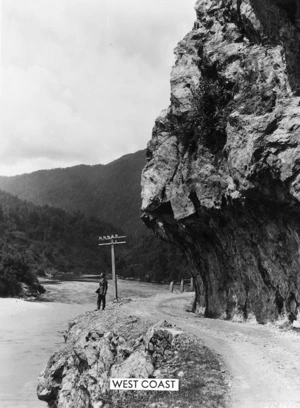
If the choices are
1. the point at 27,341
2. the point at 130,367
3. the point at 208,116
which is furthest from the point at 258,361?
the point at 27,341

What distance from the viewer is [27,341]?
121ft

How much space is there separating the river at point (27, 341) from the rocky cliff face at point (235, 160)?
13.0 m

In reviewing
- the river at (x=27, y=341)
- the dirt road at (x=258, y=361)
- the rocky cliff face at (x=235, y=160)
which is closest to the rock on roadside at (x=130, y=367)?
the dirt road at (x=258, y=361)

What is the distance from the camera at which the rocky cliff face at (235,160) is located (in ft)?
62.4

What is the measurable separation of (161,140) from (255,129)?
12762 millimetres

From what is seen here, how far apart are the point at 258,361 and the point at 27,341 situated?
28487 mm

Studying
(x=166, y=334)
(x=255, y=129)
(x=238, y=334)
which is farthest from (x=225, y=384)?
(x=255, y=129)

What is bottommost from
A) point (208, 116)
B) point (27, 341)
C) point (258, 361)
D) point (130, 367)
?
point (27, 341)

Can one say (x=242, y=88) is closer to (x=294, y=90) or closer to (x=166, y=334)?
(x=294, y=90)

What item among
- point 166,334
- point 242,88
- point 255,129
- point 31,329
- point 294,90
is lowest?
point 31,329

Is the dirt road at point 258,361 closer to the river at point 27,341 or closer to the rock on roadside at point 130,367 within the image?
the rock on roadside at point 130,367

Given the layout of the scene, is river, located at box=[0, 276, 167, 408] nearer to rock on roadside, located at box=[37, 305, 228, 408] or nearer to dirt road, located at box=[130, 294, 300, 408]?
rock on roadside, located at box=[37, 305, 228, 408]

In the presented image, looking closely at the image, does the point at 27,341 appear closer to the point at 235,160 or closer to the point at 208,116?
the point at 208,116

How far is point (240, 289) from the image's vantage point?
2452cm
